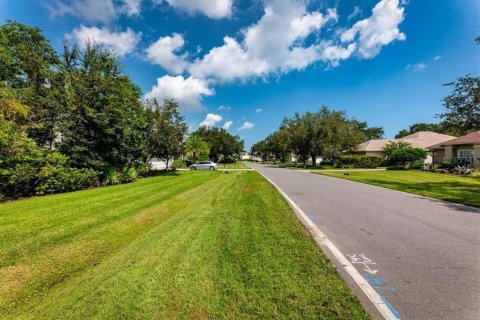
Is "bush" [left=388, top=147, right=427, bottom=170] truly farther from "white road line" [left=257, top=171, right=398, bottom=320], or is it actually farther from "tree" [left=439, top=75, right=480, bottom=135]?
"white road line" [left=257, top=171, right=398, bottom=320]

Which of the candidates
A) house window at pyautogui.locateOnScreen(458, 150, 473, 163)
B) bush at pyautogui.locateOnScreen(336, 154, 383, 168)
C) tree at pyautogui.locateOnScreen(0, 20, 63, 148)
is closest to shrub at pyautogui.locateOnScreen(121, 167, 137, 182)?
tree at pyautogui.locateOnScreen(0, 20, 63, 148)

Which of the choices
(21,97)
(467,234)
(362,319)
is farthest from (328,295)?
(21,97)

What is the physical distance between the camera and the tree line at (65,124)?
1143 centimetres

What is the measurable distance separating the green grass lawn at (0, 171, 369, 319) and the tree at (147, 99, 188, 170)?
1657cm

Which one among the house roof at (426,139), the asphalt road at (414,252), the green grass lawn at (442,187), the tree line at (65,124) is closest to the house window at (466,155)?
the green grass lawn at (442,187)

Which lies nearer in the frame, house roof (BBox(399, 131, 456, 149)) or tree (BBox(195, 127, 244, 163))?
house roof (BBox(399, 131, 456, 149))

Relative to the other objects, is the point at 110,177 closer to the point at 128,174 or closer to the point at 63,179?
the point at 128,174

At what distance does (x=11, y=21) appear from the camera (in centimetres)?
2261

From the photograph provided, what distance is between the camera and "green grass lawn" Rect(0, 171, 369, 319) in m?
2.84

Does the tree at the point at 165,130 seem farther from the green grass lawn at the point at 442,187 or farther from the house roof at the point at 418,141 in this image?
the house roof at the point at 418,141

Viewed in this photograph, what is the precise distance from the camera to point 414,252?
14.5ft

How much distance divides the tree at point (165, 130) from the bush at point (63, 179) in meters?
8.86

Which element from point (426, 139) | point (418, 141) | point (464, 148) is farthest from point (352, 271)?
point (426, 139)

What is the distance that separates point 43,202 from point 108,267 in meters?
8.26
